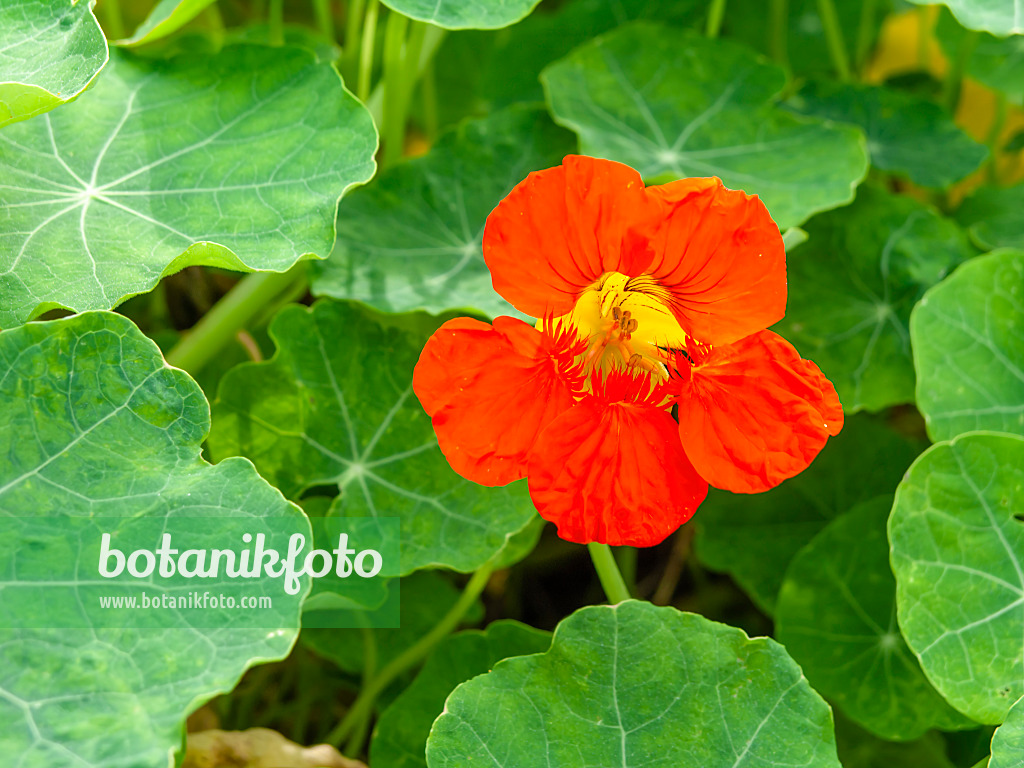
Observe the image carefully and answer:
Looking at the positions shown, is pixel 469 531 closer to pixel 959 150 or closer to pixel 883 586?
pixel 883 586

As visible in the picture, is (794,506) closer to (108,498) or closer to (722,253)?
(722,253)

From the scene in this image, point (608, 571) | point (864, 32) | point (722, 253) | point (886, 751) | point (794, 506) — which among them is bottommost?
point (886, 751)

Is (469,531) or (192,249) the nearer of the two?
(192,249)

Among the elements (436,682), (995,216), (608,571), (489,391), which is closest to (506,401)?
(489,391)

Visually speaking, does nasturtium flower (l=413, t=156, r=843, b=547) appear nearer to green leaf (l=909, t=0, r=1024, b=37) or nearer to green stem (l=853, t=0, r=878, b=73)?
green leaf (l=909, t=0, r=1024, b=37)

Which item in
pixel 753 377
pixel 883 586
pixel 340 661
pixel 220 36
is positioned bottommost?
pixel 340 661

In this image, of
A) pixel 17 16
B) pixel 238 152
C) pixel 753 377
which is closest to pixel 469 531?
pixel 753 377
